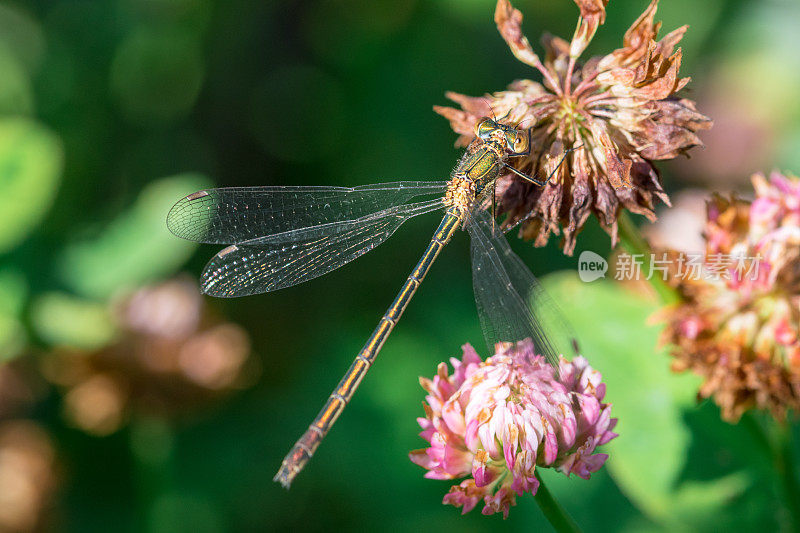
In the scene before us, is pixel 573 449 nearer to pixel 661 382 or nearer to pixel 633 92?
pixel 633 92

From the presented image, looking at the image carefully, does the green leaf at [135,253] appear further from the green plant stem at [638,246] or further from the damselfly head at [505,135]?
the green plant stem at [638,246]

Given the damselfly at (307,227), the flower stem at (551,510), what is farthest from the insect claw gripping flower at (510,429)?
the damselfly at (307,227)

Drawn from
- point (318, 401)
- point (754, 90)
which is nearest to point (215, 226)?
point (318, 401)

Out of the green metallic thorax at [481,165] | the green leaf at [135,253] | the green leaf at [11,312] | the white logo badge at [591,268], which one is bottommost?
the green leaf at [11,312]

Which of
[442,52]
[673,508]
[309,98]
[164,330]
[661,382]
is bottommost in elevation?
[164,330]

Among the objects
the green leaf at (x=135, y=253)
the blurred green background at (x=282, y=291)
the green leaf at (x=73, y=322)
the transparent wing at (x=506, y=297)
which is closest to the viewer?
the transparent wing at (x=506, y=297)

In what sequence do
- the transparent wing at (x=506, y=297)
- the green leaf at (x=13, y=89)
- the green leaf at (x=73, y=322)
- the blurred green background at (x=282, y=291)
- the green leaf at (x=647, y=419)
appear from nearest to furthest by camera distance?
1. the transparent wing at (x=506, y=297)
2. the green leaf at (x=647, y=419)
3. the blurred green background at (x=282, y=291)
4. the green leaf at (x=73, y=322)
5. the green leaf at (x=13, y=89)

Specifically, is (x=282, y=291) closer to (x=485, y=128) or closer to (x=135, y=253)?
(x=135, y=253)
